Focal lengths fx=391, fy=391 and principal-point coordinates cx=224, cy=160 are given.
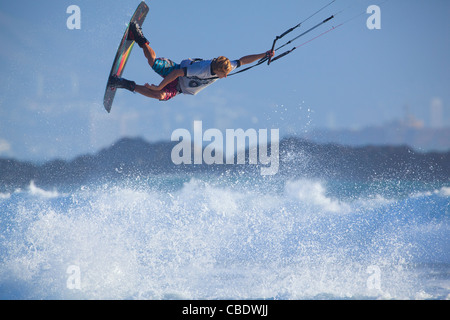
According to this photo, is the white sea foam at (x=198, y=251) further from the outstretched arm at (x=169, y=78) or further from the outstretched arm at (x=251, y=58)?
the outstretched arm at (x=251, y=58)

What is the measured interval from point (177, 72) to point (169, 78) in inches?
4.7

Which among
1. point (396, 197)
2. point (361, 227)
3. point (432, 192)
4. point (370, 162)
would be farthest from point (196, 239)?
point (370, 162)

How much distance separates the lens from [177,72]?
4430mm

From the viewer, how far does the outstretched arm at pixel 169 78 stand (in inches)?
175

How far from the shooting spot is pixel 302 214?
995 centimetres

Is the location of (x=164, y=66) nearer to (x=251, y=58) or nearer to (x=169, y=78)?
(x=169, y=78)

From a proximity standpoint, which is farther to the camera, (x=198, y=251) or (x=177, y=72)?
(x=198, y=251)

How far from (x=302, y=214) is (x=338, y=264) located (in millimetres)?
3241

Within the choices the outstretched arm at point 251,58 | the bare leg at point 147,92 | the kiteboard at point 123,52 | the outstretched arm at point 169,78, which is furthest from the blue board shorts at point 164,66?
the outstretched arm at point 251,58

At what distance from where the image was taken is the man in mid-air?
14.3 ft
